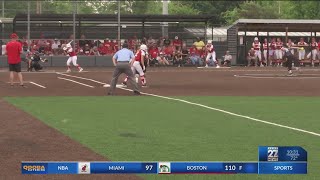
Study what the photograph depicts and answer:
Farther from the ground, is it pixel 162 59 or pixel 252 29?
pixel 252 29

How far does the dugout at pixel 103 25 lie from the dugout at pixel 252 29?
2291 mm

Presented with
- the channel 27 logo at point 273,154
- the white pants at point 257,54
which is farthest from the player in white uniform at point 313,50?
the channel 27 logo at point 273,154

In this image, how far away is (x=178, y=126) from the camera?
1522 centimetres

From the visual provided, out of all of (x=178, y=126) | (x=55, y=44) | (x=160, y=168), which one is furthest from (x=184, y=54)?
(x=160, y=168)

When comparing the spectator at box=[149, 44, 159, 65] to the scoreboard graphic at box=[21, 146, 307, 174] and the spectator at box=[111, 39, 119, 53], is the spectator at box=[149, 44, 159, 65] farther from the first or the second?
the scoreboard graphic at box=[21, 146, 307, 174]

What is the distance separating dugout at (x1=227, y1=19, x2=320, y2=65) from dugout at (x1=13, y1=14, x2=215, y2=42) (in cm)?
229

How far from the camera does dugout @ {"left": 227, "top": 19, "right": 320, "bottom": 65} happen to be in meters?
51.6

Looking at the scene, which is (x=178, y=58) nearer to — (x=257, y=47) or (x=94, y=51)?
(x=257, y=47)

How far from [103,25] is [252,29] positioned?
13.1 metres

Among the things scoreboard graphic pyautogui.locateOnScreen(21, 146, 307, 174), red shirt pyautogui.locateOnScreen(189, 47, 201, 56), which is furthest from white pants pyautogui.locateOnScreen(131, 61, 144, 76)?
red shirt pyautogui.locateOnScreen(189, 47, 201, 56)

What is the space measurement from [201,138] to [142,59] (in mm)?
15131

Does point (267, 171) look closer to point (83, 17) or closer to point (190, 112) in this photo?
point (190, 112)

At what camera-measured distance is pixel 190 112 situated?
18.4 meters

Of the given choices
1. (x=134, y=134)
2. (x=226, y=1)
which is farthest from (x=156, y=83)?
(x=226, y=1)
